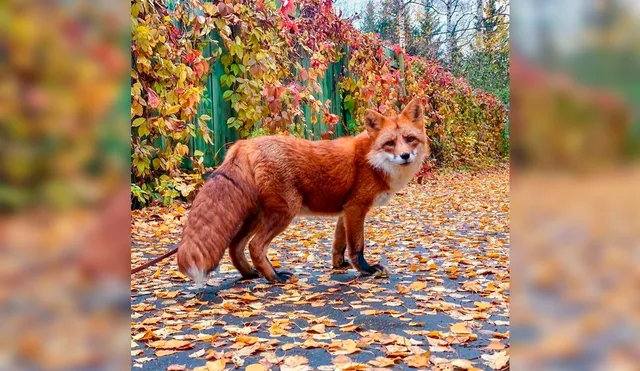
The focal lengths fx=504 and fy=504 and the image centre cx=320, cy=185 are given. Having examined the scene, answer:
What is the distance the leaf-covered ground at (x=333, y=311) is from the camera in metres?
2.26

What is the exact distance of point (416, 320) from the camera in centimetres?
280

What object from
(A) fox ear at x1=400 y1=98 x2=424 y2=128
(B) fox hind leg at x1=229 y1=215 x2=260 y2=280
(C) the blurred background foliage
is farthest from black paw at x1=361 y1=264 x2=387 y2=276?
(C) the blurred background foliage

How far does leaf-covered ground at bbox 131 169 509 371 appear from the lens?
2.26m

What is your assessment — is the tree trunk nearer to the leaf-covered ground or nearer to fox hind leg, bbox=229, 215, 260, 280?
the leaf-covered ground

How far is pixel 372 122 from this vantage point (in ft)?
13.6

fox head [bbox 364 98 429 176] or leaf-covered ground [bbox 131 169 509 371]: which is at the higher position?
fox head [bbox 364 98 429 176]

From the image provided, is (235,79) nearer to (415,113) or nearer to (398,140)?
(415,113)

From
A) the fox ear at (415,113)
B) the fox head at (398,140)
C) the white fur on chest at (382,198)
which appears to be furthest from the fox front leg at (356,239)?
the fox ear at (415,113)

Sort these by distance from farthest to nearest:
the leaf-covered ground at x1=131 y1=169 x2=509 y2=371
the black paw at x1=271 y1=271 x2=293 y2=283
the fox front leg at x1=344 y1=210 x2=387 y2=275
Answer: the fox front leg at x1=344 y1=210 x2=387 y2=275
the black paw at x1=271 y1=271 x2=293 y2=283
the leaf-covered ground at x1=131 y1=169 x2=509 y2=371

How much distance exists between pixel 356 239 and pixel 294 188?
63 cm

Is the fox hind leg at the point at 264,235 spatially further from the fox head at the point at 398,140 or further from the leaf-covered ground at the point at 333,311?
the fox head at the point at 398,140

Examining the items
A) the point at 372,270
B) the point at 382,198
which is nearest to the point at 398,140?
the point at 382,198

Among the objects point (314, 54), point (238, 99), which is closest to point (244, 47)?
point (238, 99)
